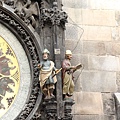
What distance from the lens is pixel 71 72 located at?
22.7 ft

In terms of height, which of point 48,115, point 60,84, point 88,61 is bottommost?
point 48,115

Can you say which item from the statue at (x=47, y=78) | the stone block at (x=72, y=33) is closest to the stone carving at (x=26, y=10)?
the stone block at (x=72, y=33)

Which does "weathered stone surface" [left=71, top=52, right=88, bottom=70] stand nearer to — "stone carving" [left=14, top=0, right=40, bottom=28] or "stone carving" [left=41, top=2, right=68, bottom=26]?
"stone carving" [left=41, top=2, right=68, bottom=26]

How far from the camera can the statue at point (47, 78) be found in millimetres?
6699

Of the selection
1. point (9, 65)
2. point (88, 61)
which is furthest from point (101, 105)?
point (9, 65)

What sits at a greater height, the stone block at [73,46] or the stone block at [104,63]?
the stone block at [73,46]

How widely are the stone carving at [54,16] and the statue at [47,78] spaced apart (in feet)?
2.25

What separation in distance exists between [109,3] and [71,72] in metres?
1.71

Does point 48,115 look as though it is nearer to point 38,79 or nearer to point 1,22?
point 38,79

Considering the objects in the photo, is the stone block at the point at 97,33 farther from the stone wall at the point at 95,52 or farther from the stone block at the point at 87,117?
the stone block at the point at 87,117

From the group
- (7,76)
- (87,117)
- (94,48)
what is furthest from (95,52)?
(7,76)

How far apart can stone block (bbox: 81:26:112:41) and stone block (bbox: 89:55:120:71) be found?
1.06ft

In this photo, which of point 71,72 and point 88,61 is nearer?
point 71,72

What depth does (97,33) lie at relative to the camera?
7793 mm
